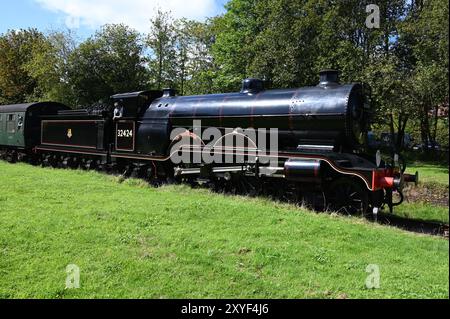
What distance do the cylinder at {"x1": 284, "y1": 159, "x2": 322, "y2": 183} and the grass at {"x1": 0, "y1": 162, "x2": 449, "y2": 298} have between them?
0.95 metres

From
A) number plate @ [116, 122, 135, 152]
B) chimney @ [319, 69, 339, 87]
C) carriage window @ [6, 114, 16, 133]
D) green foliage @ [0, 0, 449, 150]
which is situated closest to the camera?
chimney @ [319, 69, 339, 87]

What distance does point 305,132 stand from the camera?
10875mm

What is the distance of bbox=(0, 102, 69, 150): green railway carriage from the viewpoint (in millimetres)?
21672

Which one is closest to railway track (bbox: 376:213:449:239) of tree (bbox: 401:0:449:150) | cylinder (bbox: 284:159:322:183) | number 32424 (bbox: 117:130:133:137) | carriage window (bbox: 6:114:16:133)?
cylinder (bbox: 284:159:322:183)

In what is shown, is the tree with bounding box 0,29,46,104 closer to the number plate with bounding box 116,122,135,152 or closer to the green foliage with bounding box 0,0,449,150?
the green foliage with bounding box 0,0,449,150

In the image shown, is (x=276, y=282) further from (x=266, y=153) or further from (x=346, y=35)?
(x=346, y=35)

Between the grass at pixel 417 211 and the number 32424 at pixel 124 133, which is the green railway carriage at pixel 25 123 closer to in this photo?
the number 32424 at pixel 124 133

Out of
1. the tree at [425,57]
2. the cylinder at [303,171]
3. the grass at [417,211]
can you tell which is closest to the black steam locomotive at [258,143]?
the cylinder at [303,171]

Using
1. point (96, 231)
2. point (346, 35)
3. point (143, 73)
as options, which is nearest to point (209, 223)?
point (96, 231)

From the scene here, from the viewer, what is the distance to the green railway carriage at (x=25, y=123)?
2167 centimetres

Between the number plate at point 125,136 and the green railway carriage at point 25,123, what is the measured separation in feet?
24.9

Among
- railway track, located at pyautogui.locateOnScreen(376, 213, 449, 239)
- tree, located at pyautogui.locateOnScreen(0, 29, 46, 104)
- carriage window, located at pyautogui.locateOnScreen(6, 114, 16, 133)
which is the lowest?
railway track, located at pyautogui.locateOnScreen(376, 213, 449, 239)

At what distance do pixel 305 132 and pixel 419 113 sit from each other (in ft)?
41.0

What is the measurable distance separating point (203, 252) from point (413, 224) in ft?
18.5
